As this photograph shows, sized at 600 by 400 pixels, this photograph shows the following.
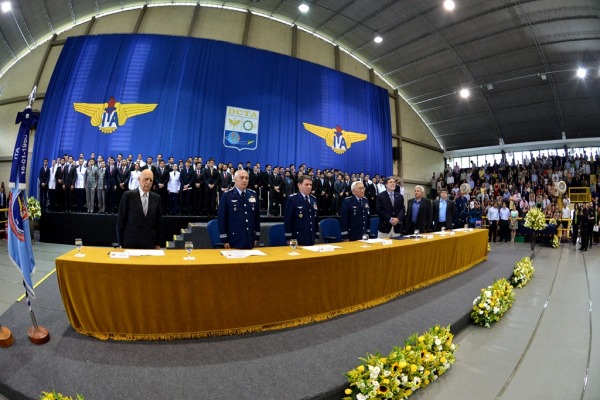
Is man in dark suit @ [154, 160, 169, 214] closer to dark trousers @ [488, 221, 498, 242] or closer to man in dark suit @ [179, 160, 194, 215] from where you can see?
man in dark suit @ [179, 160, 194, 215]

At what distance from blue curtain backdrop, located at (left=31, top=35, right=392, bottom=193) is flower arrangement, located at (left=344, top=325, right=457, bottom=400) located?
29.7 ft

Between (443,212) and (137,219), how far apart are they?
626cm

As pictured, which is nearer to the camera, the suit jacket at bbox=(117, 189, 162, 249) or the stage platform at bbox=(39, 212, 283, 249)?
the suit jacket at bbox=(117, 189, 162, 249)

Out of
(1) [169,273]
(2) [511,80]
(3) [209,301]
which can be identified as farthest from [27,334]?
(2) [511,80]

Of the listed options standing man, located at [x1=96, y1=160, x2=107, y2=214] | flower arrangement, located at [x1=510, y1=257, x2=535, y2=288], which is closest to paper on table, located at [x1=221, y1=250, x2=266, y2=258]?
flower arrangement, located at [x1=510, y1=257, x2=535, y2=288]

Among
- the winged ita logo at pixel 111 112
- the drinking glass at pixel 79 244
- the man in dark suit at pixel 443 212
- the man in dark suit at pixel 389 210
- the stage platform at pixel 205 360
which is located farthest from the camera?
the winged ita logo at pixel 111 112

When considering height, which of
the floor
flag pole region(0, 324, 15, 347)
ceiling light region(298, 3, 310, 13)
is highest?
ceiling light region(298, 3, 310, 13)

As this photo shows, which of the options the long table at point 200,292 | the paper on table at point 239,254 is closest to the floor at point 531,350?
the long table at point 200,292

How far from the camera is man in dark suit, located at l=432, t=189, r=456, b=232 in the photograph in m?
6.61

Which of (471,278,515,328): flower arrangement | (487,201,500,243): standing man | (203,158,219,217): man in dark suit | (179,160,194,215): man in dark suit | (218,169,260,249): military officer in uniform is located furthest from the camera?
(487,201,500,243): standing man

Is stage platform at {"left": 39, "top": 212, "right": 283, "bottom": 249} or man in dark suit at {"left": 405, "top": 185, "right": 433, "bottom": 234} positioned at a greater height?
man in dark suit at {"left": 405, "top": 185, "right": 433, "bottom": 234}

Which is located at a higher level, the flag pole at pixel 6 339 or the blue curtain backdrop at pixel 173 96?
the blue curtain backdrop at pixel 173 96

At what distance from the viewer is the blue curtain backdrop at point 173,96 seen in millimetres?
9430

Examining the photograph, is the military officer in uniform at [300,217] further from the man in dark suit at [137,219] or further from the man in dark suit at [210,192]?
the man in dark suit at [210,192]
